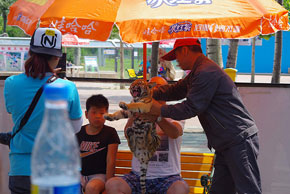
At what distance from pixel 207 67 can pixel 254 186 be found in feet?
3.37

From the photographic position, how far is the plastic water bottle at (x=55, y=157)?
140 centimetres

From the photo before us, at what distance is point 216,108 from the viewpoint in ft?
11.3

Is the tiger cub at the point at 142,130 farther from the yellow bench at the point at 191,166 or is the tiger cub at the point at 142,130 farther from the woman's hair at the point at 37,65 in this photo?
the woman's hair at the point at 37,65

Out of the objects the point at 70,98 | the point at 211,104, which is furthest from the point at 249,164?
the point at 70,98

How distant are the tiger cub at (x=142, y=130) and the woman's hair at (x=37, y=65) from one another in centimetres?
99

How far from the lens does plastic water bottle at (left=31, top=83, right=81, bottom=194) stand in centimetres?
140

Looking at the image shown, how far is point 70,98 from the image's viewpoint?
263 centimetres

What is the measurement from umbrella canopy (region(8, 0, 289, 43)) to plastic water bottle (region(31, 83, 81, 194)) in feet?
6.72

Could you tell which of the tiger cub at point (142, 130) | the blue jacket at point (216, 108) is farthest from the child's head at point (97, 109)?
the blue jacket at point (216, 108)

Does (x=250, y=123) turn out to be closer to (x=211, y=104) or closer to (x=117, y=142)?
(x=211, y=104)

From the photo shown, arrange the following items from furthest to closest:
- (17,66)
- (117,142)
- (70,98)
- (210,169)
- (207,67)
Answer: (17,66), (210,169), (117,142), (207,67), (70,98)

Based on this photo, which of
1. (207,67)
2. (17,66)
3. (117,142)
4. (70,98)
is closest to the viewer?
(70,98)

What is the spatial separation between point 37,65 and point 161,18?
4.06 ft

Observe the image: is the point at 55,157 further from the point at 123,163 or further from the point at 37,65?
the point at 123,163
